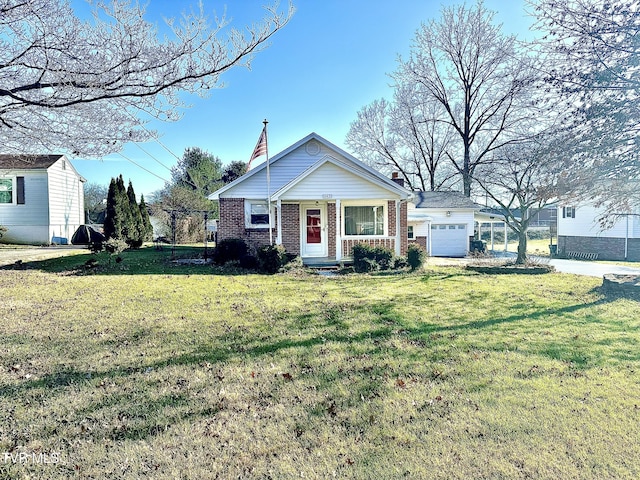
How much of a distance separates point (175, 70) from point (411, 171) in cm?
2849

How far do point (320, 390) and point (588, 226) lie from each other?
28342mm

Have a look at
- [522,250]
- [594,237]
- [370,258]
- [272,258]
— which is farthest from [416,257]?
[594,237]

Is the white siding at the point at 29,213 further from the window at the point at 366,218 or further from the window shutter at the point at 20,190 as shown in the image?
the window at the point at 366,218

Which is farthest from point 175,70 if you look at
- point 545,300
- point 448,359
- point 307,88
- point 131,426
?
point 307,88

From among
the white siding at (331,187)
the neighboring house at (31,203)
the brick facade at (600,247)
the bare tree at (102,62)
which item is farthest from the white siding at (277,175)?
the brick facade at (600,247)

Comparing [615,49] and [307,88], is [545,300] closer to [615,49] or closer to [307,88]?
[615,49]

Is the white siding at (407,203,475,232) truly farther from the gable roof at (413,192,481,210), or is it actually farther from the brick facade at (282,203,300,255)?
the brick facade at (282,203,300,255)

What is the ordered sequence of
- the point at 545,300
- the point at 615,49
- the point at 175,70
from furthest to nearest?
the point at 545,300
the point at 175,70
the point at 615,49

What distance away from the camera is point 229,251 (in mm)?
14023

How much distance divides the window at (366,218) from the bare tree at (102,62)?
30.6ft

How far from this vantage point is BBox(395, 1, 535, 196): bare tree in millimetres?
23203

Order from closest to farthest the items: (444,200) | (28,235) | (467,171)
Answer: (28,235)
(467,171)
(444,200)

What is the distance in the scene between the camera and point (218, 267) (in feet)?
43.7

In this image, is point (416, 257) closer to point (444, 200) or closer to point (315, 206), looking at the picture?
point (315, 206)
